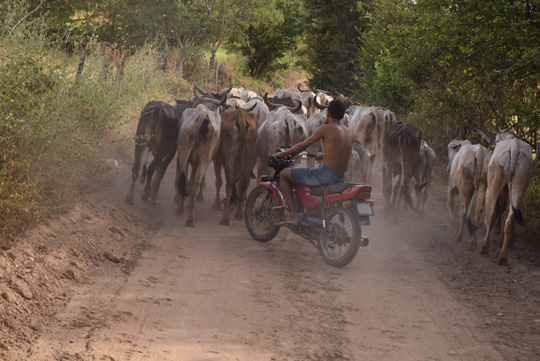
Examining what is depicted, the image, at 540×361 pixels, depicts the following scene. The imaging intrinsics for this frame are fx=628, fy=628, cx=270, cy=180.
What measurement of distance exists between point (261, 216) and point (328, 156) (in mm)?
1621

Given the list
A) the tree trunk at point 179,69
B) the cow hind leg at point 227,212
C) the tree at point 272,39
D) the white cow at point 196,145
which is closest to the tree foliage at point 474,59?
the white cow at point 196,145

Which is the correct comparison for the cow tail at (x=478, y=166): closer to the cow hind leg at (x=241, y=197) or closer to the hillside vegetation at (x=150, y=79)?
the hillside vegetation at (x=150, y=79)

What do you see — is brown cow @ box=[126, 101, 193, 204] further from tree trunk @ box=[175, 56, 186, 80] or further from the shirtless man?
tree trunk @ box=[175, 56, 186, 80]

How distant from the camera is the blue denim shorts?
335 inches

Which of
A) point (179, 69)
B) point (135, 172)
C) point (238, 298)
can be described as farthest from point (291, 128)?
point (179, 69)

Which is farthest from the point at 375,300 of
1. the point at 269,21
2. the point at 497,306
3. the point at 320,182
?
the point at 269,21

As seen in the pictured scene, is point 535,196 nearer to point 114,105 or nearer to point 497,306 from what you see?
point 497,306

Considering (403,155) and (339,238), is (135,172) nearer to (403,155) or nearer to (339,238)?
(339,238)

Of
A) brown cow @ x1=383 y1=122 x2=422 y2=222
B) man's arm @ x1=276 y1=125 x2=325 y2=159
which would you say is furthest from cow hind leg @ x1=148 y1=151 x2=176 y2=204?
brown cow @ x1=383 y1=122 x2=422 y2=222

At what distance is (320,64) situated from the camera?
37.3 metres

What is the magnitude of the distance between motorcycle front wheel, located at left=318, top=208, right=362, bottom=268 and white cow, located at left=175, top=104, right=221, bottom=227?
8.84ft

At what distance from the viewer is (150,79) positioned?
16547 millimetres

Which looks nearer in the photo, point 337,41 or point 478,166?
point 478,166

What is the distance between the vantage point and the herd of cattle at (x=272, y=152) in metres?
9.32
